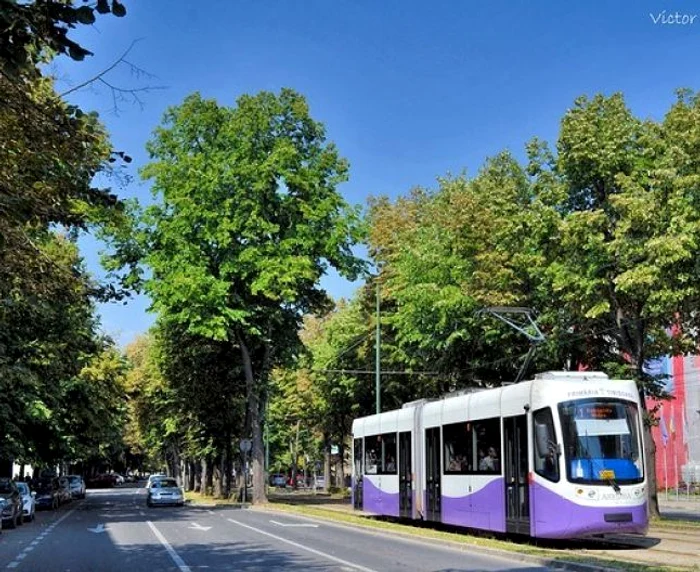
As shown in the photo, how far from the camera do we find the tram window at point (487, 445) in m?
19.8

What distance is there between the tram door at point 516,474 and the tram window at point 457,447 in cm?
213

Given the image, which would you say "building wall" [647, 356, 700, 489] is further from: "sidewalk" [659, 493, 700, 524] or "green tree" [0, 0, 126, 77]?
"green tree" [0, 0, 126, 77]

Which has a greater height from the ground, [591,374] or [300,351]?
[300,351]

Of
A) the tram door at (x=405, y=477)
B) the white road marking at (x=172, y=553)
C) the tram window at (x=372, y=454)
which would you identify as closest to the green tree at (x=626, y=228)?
the tram door at (x=405, y=477)

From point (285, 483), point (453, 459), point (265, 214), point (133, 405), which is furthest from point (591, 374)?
point (285, 483)

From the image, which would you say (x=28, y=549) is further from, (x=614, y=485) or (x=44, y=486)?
(x=44, y=486)

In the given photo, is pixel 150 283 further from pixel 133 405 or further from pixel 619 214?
pixel 133 405

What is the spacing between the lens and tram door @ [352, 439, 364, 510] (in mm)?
30266

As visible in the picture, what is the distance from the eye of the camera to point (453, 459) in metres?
22.3

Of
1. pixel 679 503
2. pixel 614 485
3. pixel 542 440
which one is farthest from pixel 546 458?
pixel 679 503

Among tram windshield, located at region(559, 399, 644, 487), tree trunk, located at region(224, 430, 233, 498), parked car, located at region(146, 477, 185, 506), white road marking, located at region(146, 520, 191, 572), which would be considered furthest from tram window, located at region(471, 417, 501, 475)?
tree trunk, located at region(224, 430, 233, 498)

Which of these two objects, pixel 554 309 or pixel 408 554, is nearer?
pixel 408 554

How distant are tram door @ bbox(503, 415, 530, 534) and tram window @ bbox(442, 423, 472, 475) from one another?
2.13 m

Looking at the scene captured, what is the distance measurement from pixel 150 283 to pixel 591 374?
23.3 metres
